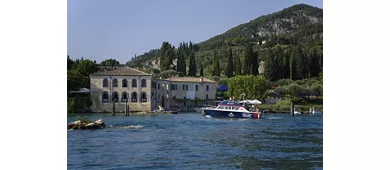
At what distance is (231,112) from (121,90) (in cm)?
572

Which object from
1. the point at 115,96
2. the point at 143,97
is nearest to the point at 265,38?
the point at 143,97

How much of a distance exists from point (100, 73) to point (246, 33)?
1427 inches

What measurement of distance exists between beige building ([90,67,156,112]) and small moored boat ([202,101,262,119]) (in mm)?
4177

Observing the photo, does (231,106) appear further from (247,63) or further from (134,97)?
(247,63)

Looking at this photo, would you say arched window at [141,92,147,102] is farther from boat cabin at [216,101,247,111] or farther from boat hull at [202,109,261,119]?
boat cabin at [216,101,247,111]

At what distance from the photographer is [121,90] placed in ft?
62.1

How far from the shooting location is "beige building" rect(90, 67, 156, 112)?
727 inches

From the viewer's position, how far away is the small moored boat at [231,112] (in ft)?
49.5

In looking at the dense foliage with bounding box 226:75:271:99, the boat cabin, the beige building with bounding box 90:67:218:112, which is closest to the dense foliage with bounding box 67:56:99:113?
the beige building with bounding box 90:67:218:112

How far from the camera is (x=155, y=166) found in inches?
206
